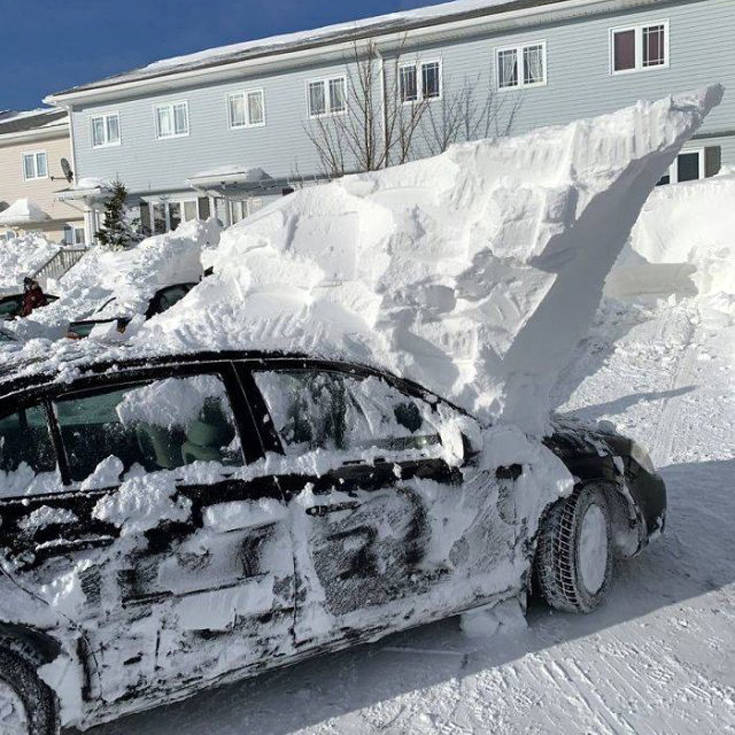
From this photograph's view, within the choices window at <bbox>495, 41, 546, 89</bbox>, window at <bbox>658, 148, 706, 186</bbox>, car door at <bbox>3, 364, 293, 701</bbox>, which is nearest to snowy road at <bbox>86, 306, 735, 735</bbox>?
car door at <bbox>3, 364, 293, 701</bbox>

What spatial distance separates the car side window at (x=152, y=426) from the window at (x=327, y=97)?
70.0ft

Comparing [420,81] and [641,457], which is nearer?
[641,457]

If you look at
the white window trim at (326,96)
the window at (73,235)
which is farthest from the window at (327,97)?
the window at (73,235)

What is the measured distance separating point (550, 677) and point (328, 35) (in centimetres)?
2378

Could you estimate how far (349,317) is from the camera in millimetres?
5270

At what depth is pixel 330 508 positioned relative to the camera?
11.8 feet

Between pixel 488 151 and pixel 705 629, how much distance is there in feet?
10.2

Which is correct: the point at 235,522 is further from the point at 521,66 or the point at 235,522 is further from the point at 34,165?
the point at 34,165

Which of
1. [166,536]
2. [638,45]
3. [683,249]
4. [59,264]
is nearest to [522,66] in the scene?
[638,45]

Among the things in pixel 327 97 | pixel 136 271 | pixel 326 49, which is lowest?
pixel 136 271

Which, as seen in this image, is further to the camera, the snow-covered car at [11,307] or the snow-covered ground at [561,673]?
the snow-covered car at [11,307]

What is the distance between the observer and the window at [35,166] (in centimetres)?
3500

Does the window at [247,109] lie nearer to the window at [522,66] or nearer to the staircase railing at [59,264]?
the staircase railing at [59,264]

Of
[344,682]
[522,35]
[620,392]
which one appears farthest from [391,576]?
[522,35]
